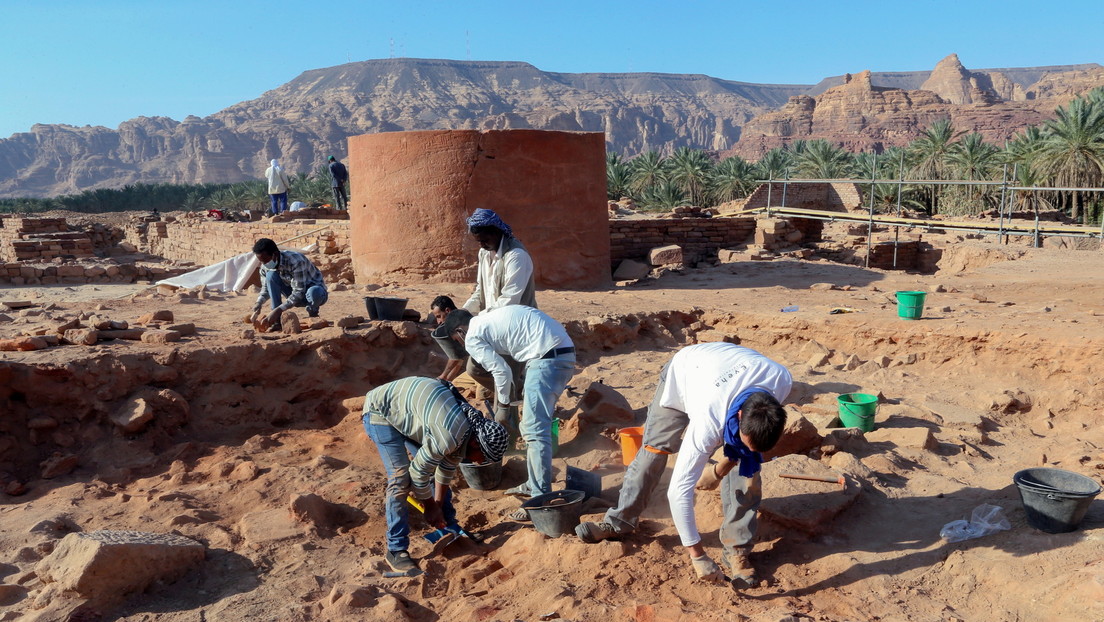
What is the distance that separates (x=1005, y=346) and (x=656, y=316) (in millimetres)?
2963

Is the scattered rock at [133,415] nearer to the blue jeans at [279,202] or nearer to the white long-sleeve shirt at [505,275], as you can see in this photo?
the white long-sleeve shirt at [505,275]

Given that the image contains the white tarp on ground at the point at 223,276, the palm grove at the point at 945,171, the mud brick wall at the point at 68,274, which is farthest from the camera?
the palm grove at the point at 945,171

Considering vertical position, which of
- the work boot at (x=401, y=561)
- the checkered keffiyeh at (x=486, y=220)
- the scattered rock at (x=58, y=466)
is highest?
the checkered keffiyeh at (x=486, y=220)

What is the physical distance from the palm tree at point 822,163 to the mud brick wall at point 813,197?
13.5 feet

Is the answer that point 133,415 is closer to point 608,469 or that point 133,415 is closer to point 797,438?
point 608,469

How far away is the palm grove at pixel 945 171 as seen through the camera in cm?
1830

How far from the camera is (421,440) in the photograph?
3467mm

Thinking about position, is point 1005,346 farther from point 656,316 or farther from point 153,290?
point 153,290

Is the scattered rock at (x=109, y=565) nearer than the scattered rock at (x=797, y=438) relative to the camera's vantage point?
Yes

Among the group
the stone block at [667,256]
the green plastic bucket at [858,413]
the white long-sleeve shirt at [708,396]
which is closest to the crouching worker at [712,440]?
the white long-sleeve shirt at [708,396]

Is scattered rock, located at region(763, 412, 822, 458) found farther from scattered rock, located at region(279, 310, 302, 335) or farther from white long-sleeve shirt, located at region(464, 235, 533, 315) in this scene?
scattered rock, located at region(279, 310, 302, 335)

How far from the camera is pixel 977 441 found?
511 centimetres

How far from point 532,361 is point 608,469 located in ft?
3.91

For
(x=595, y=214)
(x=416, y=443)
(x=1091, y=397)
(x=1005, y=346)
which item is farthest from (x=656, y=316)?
(x=416, y=443)
